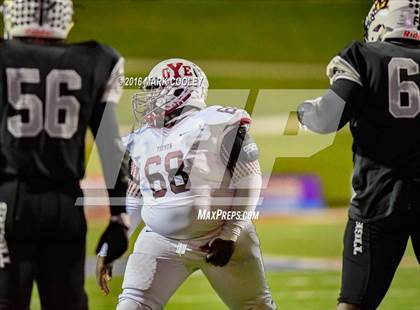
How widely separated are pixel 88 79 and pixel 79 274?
1.42ft

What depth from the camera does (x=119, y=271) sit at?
11.3 ft

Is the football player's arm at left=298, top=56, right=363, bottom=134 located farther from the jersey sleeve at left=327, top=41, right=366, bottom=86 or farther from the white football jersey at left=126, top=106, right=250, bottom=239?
the white football jersey at left=126, top=106, right=250, bottom=239

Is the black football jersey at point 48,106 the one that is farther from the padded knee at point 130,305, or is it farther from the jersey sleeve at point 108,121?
the padded knee at point 130,305

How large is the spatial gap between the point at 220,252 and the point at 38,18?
882mm

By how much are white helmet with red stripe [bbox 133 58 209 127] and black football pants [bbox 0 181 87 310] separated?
837 mm

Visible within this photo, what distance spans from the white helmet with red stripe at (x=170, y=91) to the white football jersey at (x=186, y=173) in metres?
0.06

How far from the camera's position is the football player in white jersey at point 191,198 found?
9.01 feet

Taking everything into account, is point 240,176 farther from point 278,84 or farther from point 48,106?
point 278,84

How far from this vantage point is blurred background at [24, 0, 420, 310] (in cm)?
425

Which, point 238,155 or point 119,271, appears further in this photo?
point 119,271

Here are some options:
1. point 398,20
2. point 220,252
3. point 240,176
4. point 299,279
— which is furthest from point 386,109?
point 299,279

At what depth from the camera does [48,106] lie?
2143mm

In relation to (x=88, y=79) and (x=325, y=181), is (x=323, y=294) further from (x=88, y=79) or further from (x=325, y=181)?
(x=88, y=79)

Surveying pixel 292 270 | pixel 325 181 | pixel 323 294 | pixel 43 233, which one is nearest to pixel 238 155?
pixel 43 233
